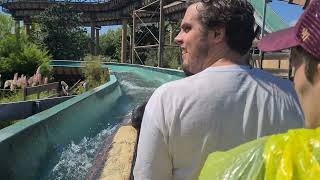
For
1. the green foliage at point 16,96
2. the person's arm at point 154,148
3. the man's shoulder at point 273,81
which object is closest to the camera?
the person's arm at point 154,148

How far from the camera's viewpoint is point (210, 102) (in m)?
1.65

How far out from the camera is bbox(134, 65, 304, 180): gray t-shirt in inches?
64.0

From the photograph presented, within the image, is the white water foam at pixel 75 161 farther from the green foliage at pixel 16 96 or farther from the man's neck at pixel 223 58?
the green foliage at pixel 16 96

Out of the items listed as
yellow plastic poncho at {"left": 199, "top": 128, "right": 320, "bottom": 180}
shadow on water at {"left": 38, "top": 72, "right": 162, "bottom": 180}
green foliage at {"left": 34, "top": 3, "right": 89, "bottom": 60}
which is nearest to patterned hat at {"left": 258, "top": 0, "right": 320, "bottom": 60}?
yellow plastic poncho at {"left": 199, "top": 128, "right": 320, "bottom": 180}

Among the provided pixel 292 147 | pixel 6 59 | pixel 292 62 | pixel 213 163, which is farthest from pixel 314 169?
pixel 6 59

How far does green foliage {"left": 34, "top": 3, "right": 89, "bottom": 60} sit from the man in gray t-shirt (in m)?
39.6

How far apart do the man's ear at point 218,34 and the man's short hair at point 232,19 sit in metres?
0.01

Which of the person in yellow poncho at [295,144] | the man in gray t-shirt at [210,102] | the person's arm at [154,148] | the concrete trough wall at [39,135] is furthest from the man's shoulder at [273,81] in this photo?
the concrete trough wall at [39,135]

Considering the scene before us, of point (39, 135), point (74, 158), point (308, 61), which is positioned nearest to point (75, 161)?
point (74, 158)

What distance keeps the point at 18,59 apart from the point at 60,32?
1952 cm

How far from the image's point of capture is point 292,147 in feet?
2.96

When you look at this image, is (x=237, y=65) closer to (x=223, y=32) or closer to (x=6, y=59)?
(x=223, y=32)

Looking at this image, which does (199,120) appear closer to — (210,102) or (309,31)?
(210,102)

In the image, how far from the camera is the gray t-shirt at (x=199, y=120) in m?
1.62
